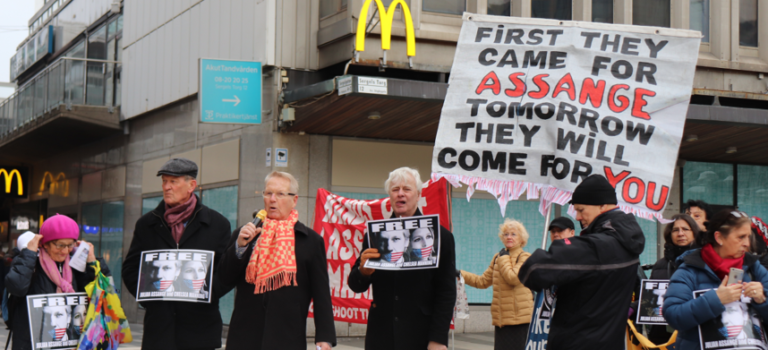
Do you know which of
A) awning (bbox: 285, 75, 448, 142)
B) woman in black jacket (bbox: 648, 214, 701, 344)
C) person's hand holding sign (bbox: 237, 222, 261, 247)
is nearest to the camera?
person's hand holding sign (bbox: 237, 222, 261, 247)

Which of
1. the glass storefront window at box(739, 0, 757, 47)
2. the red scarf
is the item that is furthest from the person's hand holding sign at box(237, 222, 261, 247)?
the glass storefront window at box(739, 0, 757, 47)

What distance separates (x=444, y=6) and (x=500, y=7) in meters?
1.09

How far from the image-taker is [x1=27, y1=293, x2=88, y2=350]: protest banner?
6.03 metres

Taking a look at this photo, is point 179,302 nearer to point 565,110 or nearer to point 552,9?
point 565,110

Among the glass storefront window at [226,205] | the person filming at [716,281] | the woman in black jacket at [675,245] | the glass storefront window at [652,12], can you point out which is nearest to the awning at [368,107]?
the glass storefront window at [226,205]

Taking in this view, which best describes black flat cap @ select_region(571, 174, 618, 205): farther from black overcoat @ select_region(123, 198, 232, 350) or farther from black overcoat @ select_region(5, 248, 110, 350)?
black overcoat @ select_region(5, 248, 110, 350)

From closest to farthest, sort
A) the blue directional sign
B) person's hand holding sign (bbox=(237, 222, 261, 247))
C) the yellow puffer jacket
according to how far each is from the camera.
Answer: person's hand holding sign (bbox=(237, 222, 261, 247))
the yellow puffer jacket
the blue directional sign

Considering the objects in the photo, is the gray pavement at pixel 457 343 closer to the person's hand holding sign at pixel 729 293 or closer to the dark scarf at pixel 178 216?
the dark scarf at pixel 178 216

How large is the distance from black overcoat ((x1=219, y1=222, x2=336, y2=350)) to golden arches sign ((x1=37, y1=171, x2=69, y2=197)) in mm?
21445

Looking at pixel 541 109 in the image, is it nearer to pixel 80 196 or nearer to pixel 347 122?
pixel 347 122

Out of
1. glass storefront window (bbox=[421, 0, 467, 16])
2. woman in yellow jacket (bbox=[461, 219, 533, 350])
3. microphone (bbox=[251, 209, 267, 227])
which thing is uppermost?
glass storefront window (bbox=[421, 0, 467, 16])

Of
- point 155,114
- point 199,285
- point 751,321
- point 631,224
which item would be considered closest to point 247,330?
point 199,285

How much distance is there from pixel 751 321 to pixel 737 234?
0.49 metres

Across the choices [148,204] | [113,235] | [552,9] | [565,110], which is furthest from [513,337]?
[113,235]
